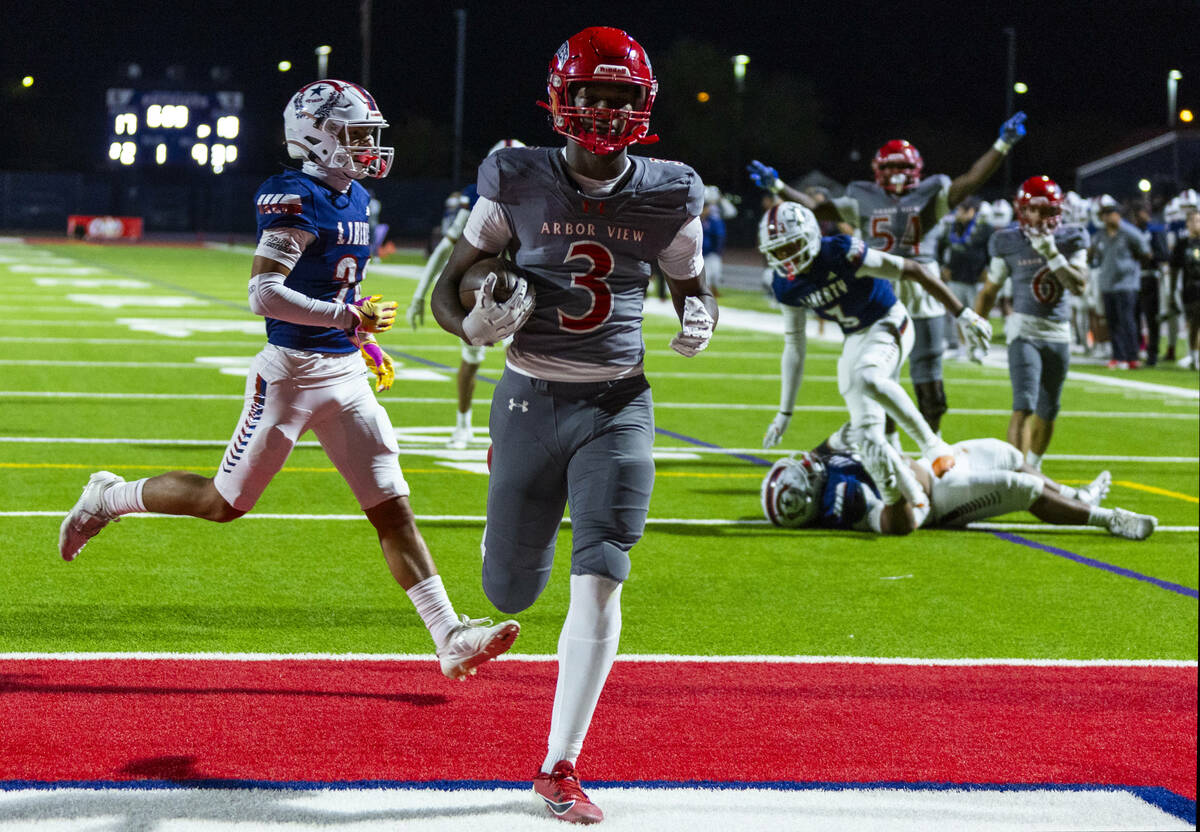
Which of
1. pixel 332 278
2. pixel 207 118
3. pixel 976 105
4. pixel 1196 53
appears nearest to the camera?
pixel 332 278

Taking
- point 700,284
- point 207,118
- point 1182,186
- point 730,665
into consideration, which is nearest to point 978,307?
point 730,665

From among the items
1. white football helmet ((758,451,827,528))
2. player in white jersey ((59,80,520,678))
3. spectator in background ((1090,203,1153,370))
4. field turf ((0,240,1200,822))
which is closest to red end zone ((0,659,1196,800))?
field turf ((0,240,1200,822))

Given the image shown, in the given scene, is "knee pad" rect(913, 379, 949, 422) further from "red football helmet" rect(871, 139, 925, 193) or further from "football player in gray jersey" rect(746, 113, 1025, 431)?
"red football helmet" rect(871, 139, 925, 193)

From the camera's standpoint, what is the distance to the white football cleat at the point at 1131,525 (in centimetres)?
831

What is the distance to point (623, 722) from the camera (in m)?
5.02

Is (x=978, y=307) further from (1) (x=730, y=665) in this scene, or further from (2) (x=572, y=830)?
(2) (x=572, y=830)

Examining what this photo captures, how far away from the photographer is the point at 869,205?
11.2 metres

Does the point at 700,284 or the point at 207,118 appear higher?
the point at 207,118

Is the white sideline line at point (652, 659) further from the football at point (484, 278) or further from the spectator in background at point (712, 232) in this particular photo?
the spectator in background at point (712, 232)

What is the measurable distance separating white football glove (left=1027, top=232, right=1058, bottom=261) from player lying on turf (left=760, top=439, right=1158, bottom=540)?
2014mm

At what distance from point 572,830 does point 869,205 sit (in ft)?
25.8

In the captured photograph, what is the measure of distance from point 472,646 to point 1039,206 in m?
6.24

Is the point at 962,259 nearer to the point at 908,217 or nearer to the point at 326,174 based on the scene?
the point at 908,217

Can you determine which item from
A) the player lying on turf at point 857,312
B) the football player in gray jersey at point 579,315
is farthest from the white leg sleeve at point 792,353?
the football player in gray jersey at point 579,315
